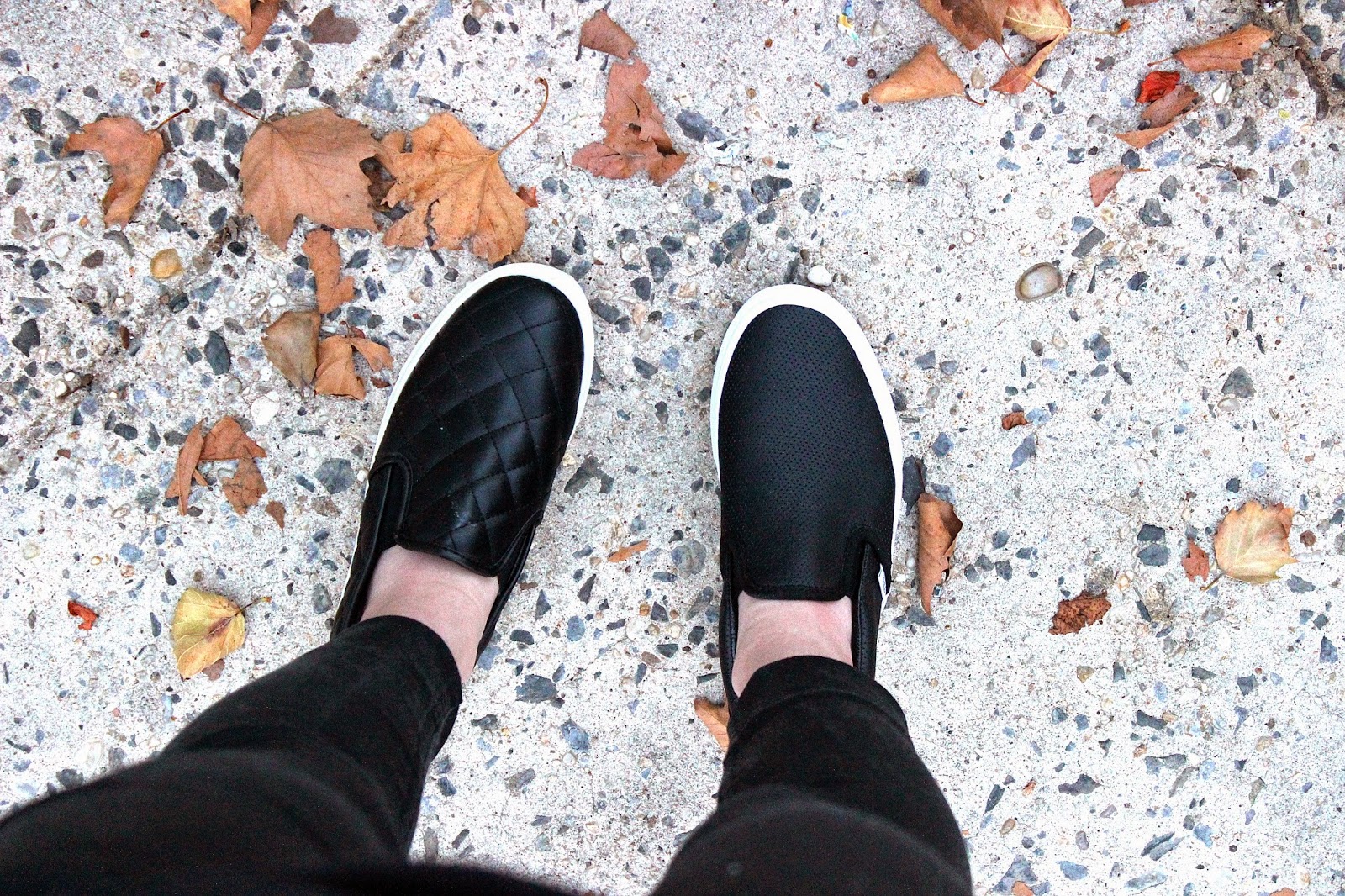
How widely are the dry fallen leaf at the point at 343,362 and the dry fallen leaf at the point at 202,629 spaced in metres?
0.45

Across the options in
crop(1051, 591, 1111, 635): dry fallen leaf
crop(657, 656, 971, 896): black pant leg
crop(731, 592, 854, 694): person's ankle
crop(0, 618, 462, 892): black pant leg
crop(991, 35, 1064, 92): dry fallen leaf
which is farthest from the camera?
crop(1051, 591, 1111, 635): dry fallen leaf

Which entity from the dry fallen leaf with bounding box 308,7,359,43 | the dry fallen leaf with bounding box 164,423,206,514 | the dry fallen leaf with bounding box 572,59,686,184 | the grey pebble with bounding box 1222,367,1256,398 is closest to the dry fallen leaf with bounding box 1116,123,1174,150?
the grey pebble with bounding box 1222,367,1256,398

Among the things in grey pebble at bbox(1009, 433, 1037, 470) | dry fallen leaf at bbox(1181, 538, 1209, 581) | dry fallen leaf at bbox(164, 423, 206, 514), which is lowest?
dry fallen leaf at bbox(1181, 538, 1209, 581)

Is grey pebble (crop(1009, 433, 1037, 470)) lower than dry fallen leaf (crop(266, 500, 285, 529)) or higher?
lower

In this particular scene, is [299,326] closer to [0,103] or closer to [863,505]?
[0,103]

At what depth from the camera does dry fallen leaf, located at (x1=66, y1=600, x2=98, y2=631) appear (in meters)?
1.59

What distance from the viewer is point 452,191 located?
155cm

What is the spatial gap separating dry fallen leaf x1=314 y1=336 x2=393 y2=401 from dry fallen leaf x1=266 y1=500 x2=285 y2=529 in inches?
8.9

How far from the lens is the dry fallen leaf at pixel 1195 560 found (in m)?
1.61

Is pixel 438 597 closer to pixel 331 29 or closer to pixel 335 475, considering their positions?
pixel 335 475

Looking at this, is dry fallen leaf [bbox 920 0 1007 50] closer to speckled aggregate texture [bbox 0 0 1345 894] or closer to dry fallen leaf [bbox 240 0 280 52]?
speckled aggregate texture [bbox 0 0 1345 894]

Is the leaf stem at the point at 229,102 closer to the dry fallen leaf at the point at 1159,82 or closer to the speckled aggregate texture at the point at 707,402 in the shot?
the speckled aggregate texture at the point at 707,402

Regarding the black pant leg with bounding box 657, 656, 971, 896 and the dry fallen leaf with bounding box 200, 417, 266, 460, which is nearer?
the black pant leg with bounding box 657, 656, 971, 896

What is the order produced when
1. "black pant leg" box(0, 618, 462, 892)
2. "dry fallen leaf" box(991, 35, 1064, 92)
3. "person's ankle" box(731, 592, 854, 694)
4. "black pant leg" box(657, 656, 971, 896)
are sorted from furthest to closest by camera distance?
"dry fallen leaf" box(991, 35, 1064, 92), "person's ankle" box(731, 592, 854, 694), "black pant leg" box(657, 656, 971, 896), "black pant leg" box(0, 618, 462, 892)
